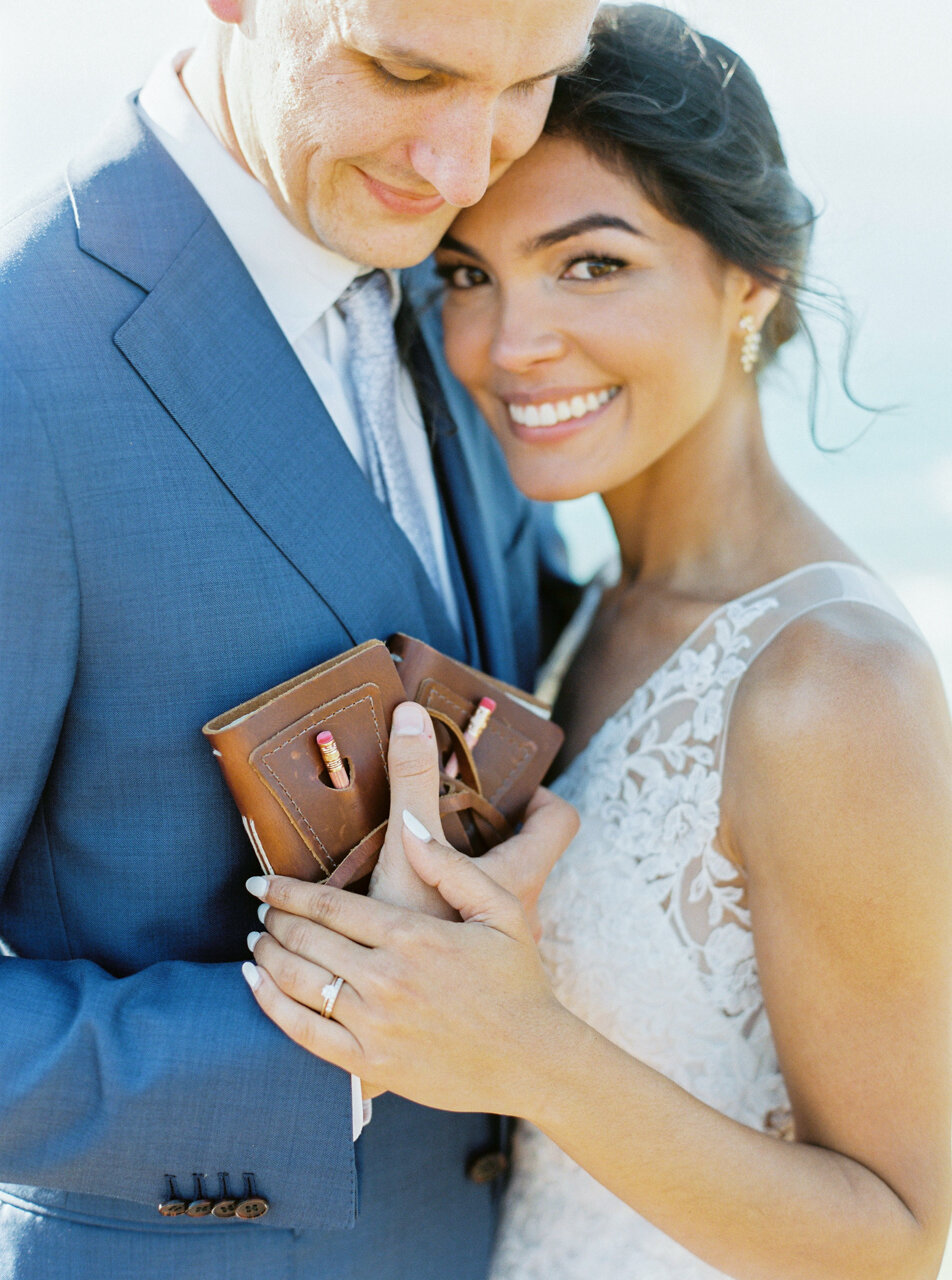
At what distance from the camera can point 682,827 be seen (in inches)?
74.0

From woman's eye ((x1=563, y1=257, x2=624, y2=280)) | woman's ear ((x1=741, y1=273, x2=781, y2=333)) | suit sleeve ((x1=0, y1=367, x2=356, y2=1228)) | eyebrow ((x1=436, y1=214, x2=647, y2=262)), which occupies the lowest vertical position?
suit sleeve ((x1=0, y1=367, x2=356, y2=1228))

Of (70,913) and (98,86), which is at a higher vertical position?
(98,86)

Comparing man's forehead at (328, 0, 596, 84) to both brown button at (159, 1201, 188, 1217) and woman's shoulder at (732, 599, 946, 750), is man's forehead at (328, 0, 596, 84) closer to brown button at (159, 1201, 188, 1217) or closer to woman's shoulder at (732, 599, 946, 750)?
woman's shoulder at (732, 599, 946, 750)

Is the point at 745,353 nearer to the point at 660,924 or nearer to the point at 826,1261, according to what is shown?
the point at 660,924

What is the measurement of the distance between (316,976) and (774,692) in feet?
2.65

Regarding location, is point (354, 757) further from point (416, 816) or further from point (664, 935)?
point (664, 935)

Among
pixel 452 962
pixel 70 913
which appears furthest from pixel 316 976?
pixel 70 913

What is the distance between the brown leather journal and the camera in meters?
1.46

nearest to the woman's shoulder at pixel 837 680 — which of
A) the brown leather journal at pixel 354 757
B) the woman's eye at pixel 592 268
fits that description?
the brown leather journal at pixel 354 757

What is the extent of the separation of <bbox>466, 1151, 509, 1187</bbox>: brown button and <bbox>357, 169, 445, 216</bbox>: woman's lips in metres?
1.57

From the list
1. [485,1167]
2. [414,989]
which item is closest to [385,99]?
[414,989]

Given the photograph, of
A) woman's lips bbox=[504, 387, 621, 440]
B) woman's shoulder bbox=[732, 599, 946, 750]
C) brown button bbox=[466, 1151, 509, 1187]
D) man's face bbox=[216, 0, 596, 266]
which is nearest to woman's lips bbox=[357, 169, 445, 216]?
man's face bbox=[216, 0, 596, 266]

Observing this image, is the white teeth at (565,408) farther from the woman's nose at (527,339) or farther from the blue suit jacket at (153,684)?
the blue suit jacket at (153,684)

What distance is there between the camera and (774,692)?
175cm
